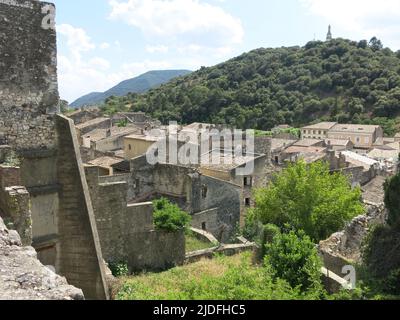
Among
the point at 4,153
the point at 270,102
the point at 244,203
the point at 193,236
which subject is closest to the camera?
the point at 4,153

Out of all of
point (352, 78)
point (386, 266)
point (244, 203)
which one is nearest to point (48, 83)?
point (386, 266)

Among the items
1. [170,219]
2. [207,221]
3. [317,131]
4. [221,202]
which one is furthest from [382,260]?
[317,131]

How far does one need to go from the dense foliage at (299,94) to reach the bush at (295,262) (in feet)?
270

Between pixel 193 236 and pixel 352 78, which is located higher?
pixel 352 78

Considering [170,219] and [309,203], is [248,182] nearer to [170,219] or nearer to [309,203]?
[309,203]

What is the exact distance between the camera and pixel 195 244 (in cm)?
2195

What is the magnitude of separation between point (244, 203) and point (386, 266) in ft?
57.9

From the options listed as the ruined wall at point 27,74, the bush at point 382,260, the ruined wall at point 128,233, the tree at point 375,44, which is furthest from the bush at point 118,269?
the tree at point 375,44

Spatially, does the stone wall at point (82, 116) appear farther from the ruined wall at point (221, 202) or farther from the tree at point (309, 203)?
the tree at point (309, 203)

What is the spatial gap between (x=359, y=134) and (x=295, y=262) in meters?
74.0

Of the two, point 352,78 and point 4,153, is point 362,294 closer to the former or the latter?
point 4,153

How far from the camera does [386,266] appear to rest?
44.7 ft

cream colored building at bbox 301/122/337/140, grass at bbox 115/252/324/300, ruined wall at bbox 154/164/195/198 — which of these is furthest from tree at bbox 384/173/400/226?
cream colored building at bbox 301/122/337/140
